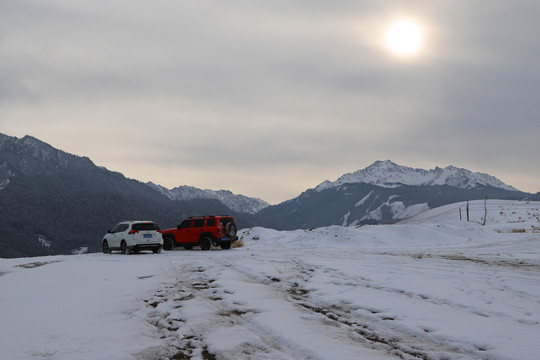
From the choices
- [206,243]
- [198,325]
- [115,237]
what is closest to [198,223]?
[206,243]

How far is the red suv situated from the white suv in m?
2.46

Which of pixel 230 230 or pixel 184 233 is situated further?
pixel 184 233

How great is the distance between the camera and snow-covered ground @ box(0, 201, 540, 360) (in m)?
5.88

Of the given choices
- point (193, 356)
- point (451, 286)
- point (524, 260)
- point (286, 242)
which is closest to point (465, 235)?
point (286, 242)

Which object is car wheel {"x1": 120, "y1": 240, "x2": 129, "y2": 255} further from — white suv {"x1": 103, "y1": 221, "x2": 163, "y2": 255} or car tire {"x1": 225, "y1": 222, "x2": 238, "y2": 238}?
car tire {"x1": 225, "y1": 222, "x2": 238, "y2": 238}

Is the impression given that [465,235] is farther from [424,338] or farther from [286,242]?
[424,338]

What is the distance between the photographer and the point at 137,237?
939 inches

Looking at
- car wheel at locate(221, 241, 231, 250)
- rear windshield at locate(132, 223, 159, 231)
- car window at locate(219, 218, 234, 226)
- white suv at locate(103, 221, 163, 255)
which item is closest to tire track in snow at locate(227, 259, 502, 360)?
white suv at locate(103, 221, 163, 255)

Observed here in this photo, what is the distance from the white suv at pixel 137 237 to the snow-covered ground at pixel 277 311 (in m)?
8.41

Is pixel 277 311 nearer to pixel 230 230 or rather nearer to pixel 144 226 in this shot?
pixel 144 226

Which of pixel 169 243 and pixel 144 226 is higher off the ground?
pixel 144 226

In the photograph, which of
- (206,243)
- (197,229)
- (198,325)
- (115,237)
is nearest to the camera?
(198,325)

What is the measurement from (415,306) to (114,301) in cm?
611

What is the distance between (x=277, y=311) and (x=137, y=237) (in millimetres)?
17333
